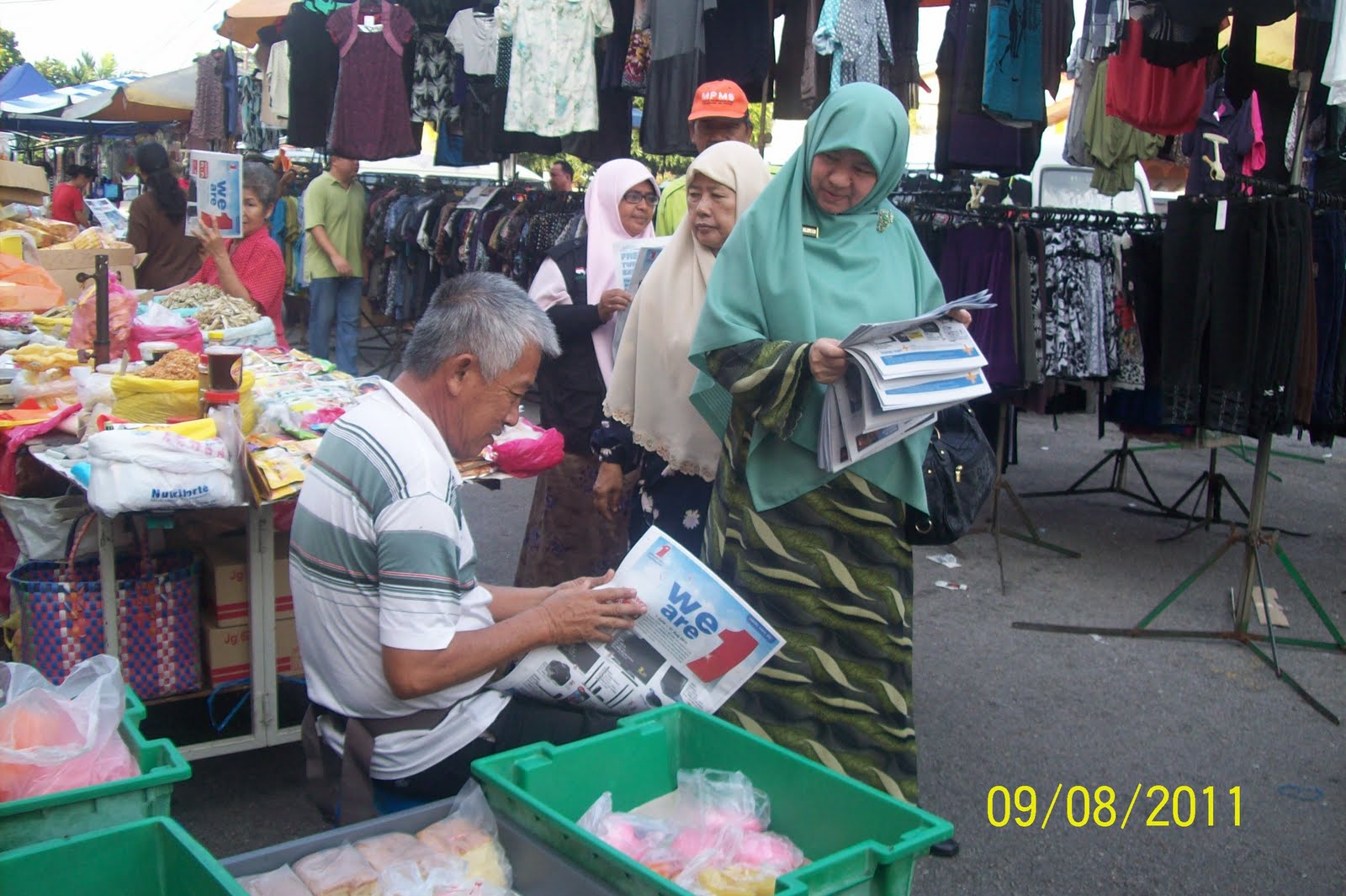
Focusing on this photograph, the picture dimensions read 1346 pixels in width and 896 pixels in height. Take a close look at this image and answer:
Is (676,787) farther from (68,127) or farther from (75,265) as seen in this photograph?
(68,127)

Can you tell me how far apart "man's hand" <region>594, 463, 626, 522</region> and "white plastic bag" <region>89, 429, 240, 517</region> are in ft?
3.68

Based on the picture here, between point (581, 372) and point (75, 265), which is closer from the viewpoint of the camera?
point (581, 372)

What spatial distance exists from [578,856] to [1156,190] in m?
13.5

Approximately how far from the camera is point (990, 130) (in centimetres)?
607

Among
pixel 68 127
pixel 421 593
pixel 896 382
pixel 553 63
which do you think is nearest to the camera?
pixel 421 593

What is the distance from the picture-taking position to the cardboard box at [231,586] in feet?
10.4

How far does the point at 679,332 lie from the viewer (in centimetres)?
310

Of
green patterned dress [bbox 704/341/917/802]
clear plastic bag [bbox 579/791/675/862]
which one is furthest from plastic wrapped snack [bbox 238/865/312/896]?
green patterned dress [bbox 704/341/917/802]

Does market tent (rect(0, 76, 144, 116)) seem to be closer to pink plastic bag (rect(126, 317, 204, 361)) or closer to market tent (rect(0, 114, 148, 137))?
market tent (rect(0, 114, 148, 137))

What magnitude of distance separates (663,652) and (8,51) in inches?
1879

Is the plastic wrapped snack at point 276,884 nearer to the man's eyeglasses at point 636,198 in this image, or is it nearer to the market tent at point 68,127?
the man's eyeglasses at point 636,198

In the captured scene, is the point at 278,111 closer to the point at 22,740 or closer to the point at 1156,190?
the point at 22,740

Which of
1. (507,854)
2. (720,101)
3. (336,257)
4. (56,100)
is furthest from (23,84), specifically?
(507,854)

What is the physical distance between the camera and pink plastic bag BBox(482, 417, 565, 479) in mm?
3166
